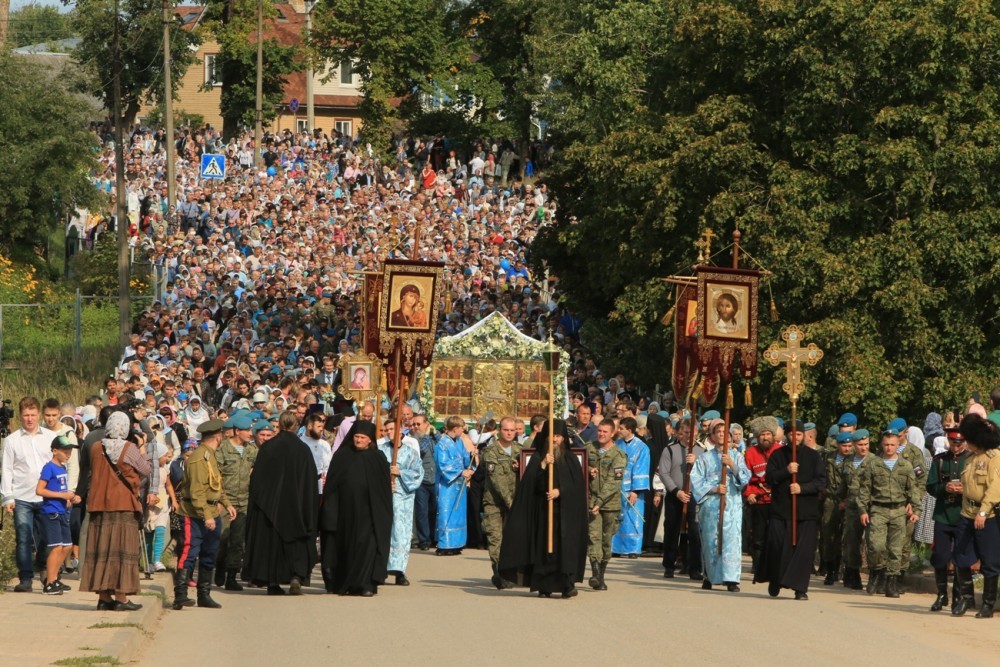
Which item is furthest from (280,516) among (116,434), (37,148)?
(37,148)

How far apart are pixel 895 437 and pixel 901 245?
11.9m

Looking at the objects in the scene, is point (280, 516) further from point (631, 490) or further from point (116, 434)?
point (631, 490)

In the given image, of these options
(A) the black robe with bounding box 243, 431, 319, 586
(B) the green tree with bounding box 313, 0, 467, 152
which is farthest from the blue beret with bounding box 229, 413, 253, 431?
(B) the green tree with bounding box 313, 0, 467, 152

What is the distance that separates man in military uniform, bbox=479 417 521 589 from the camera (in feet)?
65.0

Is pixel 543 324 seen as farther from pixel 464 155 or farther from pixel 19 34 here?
pixel 19 34

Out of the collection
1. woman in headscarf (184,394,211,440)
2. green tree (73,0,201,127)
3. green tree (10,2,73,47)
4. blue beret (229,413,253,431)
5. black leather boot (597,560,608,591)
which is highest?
green tree (10,2,73,47)

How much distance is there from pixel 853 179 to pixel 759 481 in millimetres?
13352

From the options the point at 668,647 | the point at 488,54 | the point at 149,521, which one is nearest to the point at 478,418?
the point at 149,521

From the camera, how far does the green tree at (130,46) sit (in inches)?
2056

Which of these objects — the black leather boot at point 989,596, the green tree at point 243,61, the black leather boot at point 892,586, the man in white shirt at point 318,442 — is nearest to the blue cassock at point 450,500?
the man in white shirt at point 318,442

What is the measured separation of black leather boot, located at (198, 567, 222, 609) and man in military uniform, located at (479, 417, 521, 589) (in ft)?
10.3

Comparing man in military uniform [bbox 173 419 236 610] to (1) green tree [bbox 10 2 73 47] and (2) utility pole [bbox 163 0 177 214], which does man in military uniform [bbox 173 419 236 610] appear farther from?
(1) green tree [bbox 10 2 73 47]

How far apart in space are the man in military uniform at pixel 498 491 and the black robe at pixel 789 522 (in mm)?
2546

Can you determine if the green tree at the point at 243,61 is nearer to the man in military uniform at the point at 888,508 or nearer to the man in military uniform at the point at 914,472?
the man in military uniform at the point at 914,472
